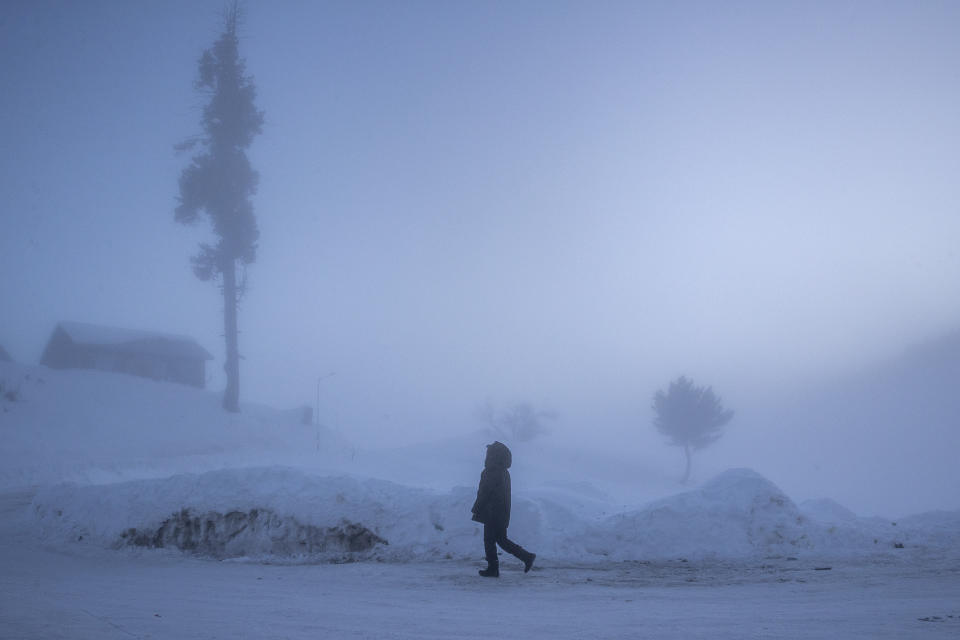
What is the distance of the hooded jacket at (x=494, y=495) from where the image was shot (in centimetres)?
870

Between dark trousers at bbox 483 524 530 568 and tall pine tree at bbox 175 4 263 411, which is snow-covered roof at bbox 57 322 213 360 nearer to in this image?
tall pine tree at bbox 175 4 263 411

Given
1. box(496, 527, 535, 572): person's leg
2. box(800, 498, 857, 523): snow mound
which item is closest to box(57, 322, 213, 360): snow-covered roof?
box(496, 527, 535, 572): person's leg

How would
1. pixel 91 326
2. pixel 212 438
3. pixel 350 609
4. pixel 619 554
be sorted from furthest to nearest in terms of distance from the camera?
pixel 91 326
pixel 212 438
pixel 619 554
pixel 350 609

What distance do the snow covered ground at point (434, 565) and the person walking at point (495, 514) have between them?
0.31m

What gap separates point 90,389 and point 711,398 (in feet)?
181

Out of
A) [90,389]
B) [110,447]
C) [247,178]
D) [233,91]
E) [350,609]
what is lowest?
[350,609]

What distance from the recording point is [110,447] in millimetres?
26016

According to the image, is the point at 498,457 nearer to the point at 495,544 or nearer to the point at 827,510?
the point at 495,544

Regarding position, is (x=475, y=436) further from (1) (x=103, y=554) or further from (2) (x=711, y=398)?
(1) (x=103, y=554)

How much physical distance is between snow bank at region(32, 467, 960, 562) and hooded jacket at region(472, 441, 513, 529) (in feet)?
4.57

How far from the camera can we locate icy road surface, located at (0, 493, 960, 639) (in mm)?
4883

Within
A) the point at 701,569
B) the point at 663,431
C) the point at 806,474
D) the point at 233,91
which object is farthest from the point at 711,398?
the point at 701,569

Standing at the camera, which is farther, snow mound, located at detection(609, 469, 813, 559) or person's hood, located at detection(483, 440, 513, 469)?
snow mound, located at detection(609, 469, 813, 559)

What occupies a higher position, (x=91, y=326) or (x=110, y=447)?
(x=91, y=326)
